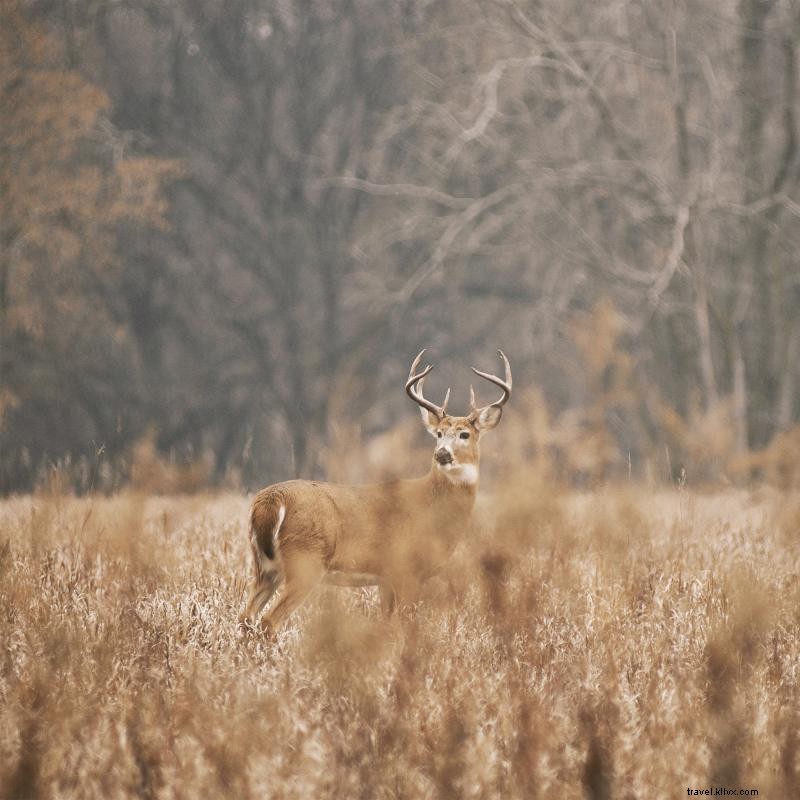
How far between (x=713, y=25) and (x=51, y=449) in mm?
12374

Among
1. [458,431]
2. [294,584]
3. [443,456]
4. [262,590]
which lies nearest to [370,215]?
[458,431]

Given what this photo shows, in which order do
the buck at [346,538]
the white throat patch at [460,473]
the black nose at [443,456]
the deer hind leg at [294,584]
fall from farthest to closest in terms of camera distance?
the white throat patch at [460,473] < the black nose at [443,456] < the buck at [346,538] < the deer hind leg at [294,584]

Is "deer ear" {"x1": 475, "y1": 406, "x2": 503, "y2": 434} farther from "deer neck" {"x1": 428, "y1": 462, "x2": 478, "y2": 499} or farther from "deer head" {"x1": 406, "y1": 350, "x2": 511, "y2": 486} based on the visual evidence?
"deer neck" {"x1": 428, "y1": 462, "x2": 478, "y2": 499}

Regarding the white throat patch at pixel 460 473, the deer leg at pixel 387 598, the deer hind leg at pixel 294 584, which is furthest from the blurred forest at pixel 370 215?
the deer hind leg at pixel 294 584

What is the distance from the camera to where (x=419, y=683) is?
177 inches

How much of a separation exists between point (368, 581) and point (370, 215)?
1748cm

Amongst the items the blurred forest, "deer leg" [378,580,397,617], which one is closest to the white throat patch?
"deer leg" [378,580,397,617]

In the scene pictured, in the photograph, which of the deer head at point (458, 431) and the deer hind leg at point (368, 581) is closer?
the deer hind leg at point (368, 581)

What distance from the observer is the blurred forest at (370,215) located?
52.8ft

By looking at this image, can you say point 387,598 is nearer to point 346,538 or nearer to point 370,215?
point 346,538

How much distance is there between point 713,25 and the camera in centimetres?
1681

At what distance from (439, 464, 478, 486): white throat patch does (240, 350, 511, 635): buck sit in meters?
0.11

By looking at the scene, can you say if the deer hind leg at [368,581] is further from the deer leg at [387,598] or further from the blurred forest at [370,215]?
the blurred forest at [370,215]

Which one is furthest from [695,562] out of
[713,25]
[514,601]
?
[713,25]
